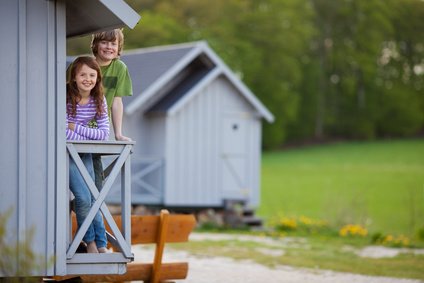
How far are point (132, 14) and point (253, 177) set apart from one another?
18.0 meters

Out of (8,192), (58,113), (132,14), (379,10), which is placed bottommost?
(8,192)

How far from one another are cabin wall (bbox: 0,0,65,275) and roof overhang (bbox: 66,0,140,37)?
0.32 meters

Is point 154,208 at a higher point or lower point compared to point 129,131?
lower

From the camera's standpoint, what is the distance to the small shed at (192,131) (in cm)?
2436

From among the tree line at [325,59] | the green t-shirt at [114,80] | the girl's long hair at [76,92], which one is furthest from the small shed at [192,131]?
the tree line at [325,59]

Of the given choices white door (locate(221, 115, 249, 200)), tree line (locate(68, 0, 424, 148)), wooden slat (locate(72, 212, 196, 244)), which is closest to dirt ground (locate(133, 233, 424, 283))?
wooden slat (locate(72, 212, 196, 244))

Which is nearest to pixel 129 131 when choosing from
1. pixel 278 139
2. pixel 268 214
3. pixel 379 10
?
pixel 268 214

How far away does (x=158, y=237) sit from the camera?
34.8ft

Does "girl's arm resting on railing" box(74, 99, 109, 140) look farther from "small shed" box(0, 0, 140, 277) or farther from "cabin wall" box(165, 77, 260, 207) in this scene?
"cabin wall" box(165, 77, 260, 207)

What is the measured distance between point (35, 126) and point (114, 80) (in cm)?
Answer: 110

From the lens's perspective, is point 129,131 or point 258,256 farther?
point 129,131

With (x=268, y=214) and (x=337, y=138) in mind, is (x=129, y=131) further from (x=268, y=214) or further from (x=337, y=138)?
(x=337, y=138)

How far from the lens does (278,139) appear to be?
66.3 meters

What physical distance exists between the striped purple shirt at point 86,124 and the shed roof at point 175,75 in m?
15.2
